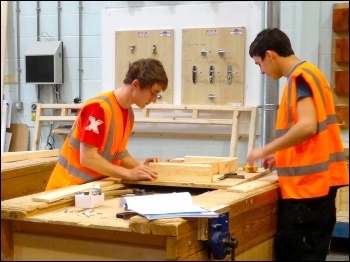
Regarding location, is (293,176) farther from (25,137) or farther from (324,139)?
(25,137)

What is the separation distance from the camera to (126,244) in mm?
1812

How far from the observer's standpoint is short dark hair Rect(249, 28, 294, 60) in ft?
7.83

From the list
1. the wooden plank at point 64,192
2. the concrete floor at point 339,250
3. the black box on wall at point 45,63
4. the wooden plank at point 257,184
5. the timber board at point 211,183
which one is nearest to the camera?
the wooden plank at point 64,192

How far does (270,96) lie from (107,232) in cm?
278

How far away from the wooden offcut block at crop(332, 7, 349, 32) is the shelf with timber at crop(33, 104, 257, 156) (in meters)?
0.94

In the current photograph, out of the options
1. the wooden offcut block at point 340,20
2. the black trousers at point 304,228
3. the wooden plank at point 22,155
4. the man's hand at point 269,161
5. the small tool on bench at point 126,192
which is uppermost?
the wooden offcut block at point 340,20

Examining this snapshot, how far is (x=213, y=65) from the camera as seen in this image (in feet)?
15.8

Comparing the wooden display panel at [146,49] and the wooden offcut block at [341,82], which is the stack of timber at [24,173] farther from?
the wooden offcut block at [341,82]

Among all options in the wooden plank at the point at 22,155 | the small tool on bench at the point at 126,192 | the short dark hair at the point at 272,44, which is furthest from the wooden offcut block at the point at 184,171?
the wooden plank at the point at 22,155

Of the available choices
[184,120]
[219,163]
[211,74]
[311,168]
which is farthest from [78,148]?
[211,74]

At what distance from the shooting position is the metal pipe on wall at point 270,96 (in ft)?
14.3

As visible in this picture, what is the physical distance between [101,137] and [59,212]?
0.50m

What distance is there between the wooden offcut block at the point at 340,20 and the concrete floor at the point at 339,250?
172cm

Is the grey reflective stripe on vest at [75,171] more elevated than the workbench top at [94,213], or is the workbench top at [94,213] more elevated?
the grey reflective stripe on vest at [75,171]
